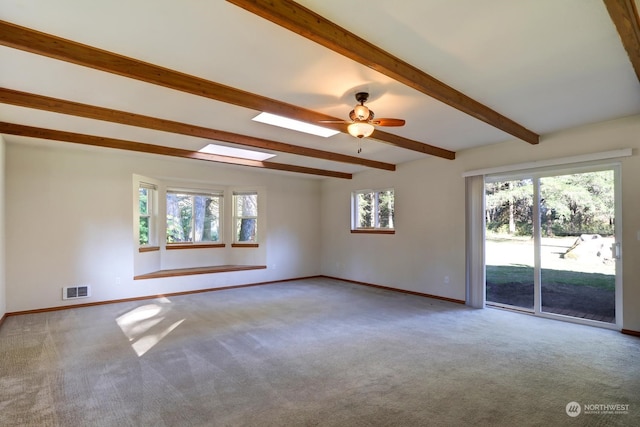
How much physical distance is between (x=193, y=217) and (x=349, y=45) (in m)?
5.83

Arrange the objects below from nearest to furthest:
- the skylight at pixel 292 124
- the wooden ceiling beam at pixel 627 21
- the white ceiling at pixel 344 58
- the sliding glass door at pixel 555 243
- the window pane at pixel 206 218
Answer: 1. the wooden ceiling beam at pixel 627 21
2. the white ceiling at pixel 344 58
3. the skylight at pixel 292 124
4. the sliding glass door at pixel 555 243
5. the window pane at pixel 206 218

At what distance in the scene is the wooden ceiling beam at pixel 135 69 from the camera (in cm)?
208

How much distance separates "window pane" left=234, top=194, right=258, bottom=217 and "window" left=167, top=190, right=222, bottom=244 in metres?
0.42

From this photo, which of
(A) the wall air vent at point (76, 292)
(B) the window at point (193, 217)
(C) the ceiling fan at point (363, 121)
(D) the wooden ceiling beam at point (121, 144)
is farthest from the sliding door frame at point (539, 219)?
(A) the wall air vent at point (76, 292)

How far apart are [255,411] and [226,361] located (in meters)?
0.95

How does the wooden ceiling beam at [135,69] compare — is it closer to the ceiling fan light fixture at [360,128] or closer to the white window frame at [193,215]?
the ceiling fan light fixture at [360,128]

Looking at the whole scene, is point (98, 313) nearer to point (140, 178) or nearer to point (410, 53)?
point (140, 178)

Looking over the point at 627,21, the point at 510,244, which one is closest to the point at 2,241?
the point at 627,21

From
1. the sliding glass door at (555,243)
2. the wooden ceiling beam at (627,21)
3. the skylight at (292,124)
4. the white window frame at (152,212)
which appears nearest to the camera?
the wooden ceiling beam at (627,21)

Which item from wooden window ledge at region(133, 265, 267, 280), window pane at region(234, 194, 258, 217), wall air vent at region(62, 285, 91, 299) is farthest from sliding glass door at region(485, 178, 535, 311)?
wall air vent at region(62, 285, 91, 299)

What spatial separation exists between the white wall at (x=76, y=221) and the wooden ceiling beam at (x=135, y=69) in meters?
3.37

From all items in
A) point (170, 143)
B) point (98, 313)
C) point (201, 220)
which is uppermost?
point (170, 143)

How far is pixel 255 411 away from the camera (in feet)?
7.39

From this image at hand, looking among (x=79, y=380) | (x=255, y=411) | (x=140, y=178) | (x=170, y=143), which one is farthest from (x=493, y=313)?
(x=140, y=178)
